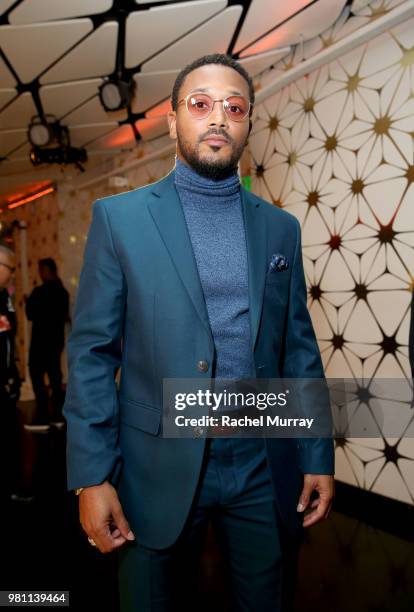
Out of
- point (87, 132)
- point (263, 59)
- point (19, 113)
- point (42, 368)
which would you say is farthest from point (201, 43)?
point (42, 368)

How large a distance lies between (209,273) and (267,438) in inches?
14.4

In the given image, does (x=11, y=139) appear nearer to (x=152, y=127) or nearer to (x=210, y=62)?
(x=152, y=127)

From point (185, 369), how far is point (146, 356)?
0.08 meters

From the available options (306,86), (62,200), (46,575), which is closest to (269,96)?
(306,86)

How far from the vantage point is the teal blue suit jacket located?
945 mm

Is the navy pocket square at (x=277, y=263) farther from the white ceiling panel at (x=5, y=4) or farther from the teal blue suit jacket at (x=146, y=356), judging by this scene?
the white ceiling panel at (x=5, y=4)

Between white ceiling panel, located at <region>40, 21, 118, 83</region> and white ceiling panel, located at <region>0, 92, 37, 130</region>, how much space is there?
0.46 meters

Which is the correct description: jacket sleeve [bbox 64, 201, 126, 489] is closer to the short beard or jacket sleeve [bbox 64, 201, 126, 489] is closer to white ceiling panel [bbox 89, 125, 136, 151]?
the short beard

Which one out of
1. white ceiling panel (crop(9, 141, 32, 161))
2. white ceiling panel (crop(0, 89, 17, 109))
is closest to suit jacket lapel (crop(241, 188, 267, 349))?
white ceiling panel (crop(0, 89, 17, 109))

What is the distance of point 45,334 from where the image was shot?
16.5ft

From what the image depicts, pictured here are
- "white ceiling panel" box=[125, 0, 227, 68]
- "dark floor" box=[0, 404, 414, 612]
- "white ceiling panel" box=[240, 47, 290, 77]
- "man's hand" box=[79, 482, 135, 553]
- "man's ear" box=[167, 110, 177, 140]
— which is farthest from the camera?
"white ceiling panel" box=[240, 47, 290, 77]

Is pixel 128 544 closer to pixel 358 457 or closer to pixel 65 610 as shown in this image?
pixel 65 610

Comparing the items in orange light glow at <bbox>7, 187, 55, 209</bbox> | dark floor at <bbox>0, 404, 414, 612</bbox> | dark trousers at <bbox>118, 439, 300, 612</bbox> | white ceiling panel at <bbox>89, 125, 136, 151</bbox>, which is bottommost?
dark floor at <bbox>0, 404, 414, 612</bbox>

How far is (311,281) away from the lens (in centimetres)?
321
